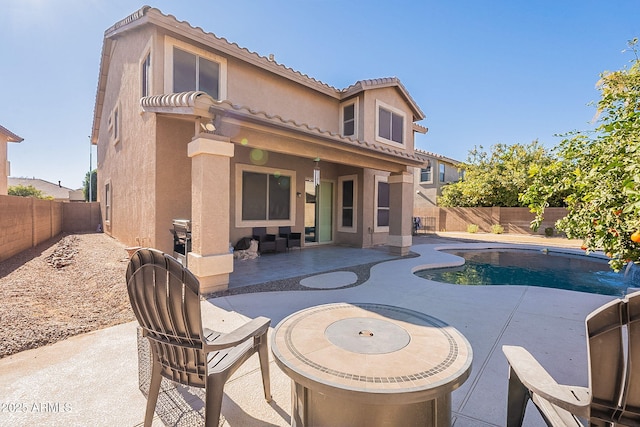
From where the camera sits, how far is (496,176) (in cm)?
2048

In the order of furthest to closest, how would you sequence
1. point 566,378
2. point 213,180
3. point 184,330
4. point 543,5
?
1. point 543,5
2. point 213,180
3. point 566,378
4. point 184,330

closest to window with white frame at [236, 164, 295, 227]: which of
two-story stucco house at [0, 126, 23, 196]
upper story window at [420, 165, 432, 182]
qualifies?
upper story window at [420, 165, 432, 182]

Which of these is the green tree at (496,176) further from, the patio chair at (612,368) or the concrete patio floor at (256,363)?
the patio chair at (612,368)

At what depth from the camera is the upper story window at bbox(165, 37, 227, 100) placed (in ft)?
24.5

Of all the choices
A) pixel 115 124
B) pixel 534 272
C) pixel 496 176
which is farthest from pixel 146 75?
pixel 496 176

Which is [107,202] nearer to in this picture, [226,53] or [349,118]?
[226,53]

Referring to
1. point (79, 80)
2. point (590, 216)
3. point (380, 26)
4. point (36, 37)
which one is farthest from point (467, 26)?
point (79, 80)

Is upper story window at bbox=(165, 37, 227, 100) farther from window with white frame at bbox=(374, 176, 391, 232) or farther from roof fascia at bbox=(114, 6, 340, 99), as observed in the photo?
window with white frame at bbox=(374, 176, 391, 232)

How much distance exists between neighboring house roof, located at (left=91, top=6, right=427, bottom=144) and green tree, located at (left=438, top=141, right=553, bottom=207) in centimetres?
886

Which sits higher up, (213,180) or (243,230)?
(213,180)

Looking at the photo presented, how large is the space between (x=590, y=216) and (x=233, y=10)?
10331 millimetres

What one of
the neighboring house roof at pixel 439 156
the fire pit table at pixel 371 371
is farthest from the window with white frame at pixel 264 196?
the neighboring house roof at pixel 439 156

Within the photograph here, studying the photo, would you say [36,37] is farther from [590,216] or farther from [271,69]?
[590,216]

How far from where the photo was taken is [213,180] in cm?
547
